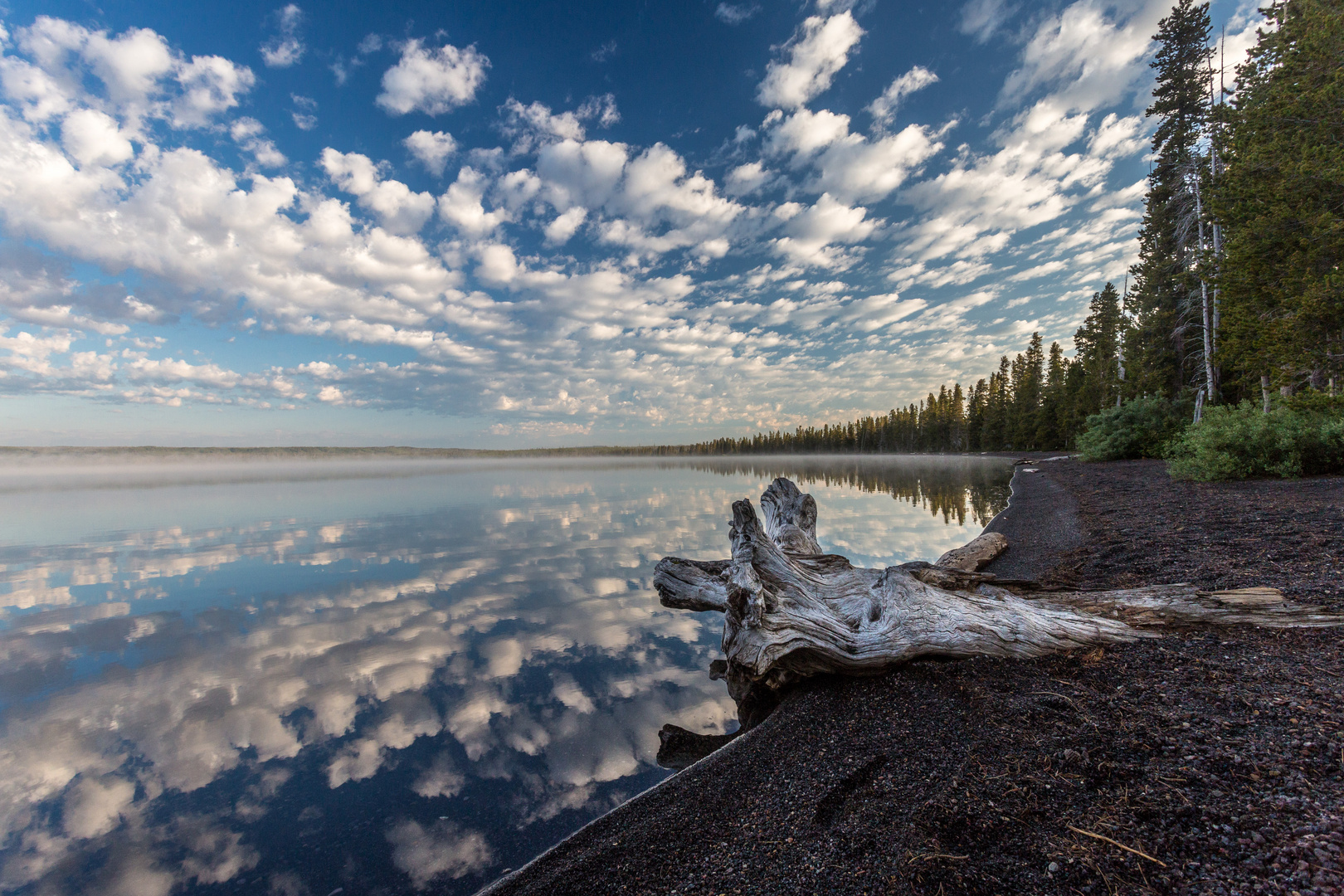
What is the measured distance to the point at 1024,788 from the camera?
92.5 inches

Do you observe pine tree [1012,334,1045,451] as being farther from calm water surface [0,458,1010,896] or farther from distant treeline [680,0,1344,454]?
calm water surface [0,458,1010,896]

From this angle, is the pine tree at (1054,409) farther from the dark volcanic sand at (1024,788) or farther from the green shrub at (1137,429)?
the dark volcanic sand at (1024,788)

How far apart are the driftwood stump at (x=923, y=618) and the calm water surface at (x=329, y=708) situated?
730 millimetres

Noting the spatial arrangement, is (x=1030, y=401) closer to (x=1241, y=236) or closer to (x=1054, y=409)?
(x=1054, y=409)

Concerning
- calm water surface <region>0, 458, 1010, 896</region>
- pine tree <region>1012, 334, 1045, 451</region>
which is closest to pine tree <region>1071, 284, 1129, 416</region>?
pine tree <region>1012, 334, 1045, 451</region>

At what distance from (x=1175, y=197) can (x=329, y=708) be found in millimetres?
32646

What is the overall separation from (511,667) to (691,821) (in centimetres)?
324

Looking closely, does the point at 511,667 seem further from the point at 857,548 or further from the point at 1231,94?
the point at 1231,94

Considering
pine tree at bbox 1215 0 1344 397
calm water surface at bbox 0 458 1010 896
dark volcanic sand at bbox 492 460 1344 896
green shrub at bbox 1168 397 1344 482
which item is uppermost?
pine tree at bbox 1215 0 1344 397

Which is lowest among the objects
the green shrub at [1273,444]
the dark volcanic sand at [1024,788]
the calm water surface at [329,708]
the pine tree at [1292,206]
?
the calm water surface at [329,708]

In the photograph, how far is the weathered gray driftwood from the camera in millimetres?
4070

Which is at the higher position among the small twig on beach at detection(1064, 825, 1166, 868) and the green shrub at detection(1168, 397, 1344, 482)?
the green shrub at detection(1168, 397, 1344, 482)

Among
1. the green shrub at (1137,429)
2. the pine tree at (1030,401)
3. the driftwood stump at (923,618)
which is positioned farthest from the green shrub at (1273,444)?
the pine tree at (1030,401)

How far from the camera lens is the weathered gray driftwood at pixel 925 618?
4070 mm
